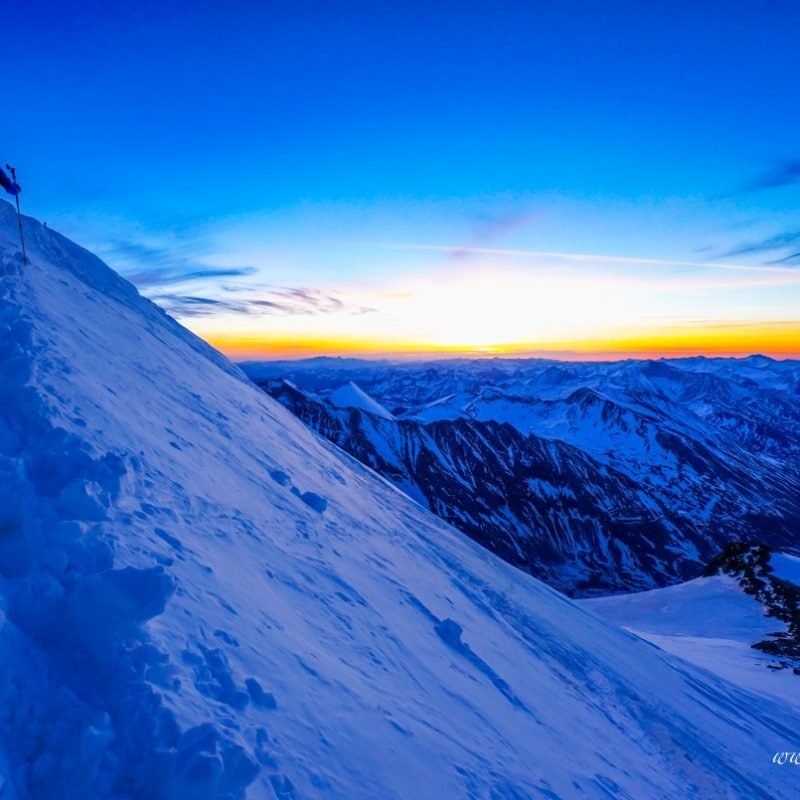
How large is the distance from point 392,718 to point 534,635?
11.1m

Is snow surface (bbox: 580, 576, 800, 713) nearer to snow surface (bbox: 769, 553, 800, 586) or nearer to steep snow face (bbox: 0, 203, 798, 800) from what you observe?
snow surface (bbox: 769, 553, 800, 586)

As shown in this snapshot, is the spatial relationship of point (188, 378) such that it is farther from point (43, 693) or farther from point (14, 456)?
point (43, 693)

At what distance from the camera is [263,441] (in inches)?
758

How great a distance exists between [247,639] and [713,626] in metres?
38.9

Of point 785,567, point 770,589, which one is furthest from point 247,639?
point 785,567

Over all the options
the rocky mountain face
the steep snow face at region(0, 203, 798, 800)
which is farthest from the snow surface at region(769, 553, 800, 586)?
the steep snow face at region(0, 203, 798, 800)

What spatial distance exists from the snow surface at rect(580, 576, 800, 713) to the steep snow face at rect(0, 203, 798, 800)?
14.7 ft

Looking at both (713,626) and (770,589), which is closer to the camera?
(713,626)

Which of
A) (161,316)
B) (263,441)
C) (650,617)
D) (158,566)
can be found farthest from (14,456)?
(650,617)

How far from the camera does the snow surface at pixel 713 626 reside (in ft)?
83.0

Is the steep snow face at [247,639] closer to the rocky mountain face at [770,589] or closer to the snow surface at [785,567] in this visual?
the rocky mountain face at [770,589]

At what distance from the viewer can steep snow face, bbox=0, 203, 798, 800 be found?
563 centimetres

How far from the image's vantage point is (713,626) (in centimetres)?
3622

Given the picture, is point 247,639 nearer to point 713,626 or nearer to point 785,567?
point 713,626
